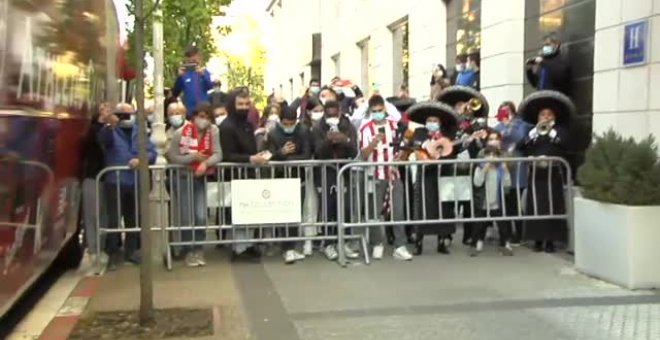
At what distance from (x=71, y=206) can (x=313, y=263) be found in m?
2.73

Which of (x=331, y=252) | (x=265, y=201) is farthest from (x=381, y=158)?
(x=265, y=201)

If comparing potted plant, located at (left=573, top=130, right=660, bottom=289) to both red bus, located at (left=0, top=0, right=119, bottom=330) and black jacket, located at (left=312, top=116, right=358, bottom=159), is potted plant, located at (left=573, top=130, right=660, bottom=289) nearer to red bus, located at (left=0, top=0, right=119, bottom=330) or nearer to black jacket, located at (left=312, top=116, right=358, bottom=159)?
black jacket, located at (left=312, top=116, right=358, bottom=159)

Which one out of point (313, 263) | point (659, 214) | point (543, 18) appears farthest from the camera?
point (543, 18)

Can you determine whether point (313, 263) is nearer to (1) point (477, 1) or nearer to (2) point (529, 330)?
(2) point (529, 330)

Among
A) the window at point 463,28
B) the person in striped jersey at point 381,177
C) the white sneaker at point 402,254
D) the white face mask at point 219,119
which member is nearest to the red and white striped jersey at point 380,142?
the person in striped jersey at point 381,177

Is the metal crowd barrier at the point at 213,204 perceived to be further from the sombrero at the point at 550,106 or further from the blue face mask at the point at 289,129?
the sombrero at the point at 550,106

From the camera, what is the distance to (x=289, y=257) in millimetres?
9422

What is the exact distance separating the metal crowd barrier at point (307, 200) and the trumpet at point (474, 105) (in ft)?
5.75

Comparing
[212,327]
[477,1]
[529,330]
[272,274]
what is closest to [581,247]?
[529,330]

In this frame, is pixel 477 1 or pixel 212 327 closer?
pixel 212 327

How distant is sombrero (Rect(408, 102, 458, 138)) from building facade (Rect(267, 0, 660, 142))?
207cm

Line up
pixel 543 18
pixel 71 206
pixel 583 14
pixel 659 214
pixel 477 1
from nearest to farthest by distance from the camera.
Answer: pixel 659 214 < pixel 71 206 < pixel 583 14 < pixel 543 18 < pixel 477 1

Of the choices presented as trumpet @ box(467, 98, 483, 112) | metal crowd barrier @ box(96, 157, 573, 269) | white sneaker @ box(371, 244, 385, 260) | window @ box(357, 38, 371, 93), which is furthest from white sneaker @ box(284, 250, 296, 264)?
window @ box(357, 38, 371, 93)

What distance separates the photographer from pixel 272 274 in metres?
8.83
